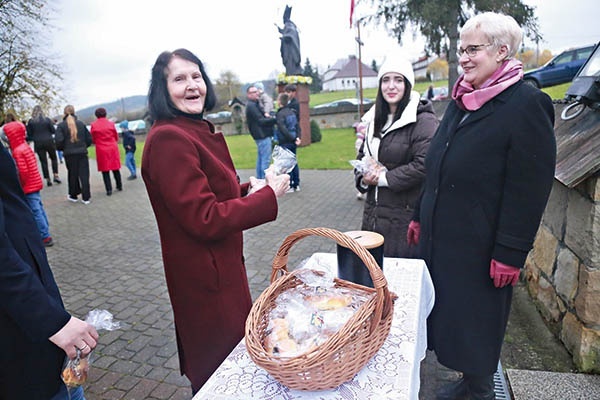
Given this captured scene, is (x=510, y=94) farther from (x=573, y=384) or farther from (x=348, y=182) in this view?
(x=348, y=182)

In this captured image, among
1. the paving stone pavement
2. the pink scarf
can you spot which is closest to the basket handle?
the pink scarf

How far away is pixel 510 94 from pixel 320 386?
1657mm

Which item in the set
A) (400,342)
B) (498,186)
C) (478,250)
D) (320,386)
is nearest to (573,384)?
(478,250)

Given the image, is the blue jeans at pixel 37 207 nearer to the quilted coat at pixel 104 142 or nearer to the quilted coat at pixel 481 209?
the quilted coat at pixel 104 142

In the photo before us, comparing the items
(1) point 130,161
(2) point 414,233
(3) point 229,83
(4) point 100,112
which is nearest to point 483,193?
(2) point 414,233

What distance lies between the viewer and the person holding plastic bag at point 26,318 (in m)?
1.37

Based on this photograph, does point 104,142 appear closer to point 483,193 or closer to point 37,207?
point 37,207

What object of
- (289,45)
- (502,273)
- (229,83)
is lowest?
(502,273)

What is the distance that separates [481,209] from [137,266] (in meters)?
4.60

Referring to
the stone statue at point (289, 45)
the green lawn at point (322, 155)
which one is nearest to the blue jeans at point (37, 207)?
the green lawn at point (322, 155)

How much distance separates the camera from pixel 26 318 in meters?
1.38

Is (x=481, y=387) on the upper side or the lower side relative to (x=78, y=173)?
lower

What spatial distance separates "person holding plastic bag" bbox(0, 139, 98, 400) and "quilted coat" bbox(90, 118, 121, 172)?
8.58 metres

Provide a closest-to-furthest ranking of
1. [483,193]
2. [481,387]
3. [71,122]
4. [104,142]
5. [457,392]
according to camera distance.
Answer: [483,193], [481,387], [457,392], [71,122], [104,142]
